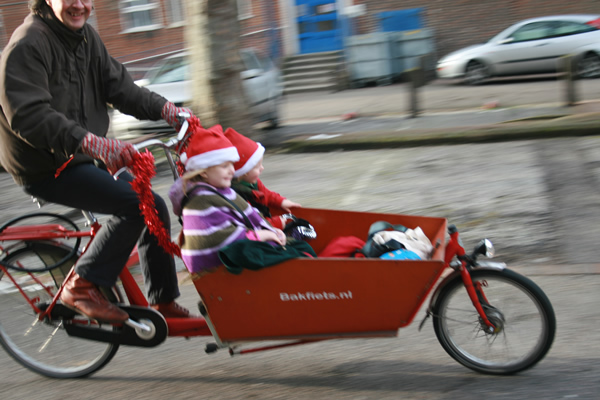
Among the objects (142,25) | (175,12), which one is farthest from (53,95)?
(142,25)

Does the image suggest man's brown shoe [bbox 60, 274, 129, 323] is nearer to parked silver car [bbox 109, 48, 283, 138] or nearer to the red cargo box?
the red cargo box

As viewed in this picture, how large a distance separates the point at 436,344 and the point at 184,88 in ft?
29.2

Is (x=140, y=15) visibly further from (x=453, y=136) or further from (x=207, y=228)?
(x=207, y=228)

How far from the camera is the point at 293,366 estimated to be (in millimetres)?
3408

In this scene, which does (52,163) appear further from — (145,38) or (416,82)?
(145,38)

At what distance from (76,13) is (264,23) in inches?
713

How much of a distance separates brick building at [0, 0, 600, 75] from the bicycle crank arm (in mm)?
16841

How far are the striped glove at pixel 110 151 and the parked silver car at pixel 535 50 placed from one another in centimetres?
1346

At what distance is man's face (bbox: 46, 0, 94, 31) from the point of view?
2.95 m

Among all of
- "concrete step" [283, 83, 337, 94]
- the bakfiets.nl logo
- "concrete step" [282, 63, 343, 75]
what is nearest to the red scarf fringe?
the bakfiets.nl logo

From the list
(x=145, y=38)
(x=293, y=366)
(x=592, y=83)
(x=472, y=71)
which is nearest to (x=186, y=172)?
(x=293, y=366)

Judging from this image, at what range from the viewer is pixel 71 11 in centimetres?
298

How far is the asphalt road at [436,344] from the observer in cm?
309

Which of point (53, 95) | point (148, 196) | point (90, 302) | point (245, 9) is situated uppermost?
point (245, 9)
